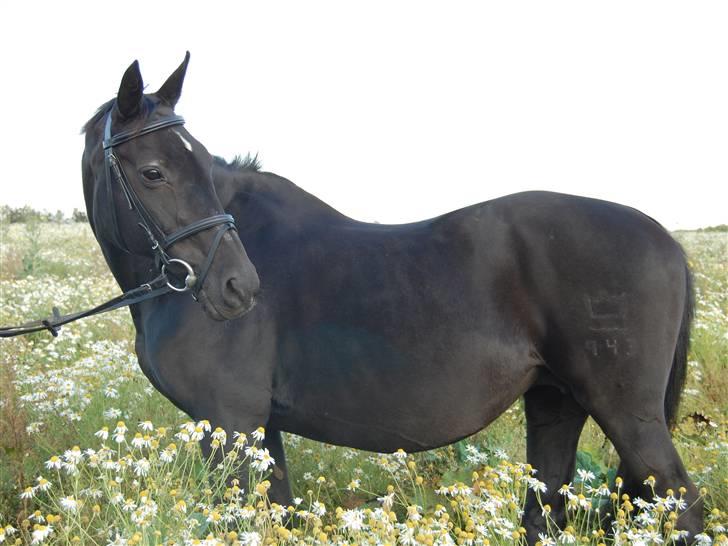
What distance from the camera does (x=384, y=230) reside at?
4.01 metres

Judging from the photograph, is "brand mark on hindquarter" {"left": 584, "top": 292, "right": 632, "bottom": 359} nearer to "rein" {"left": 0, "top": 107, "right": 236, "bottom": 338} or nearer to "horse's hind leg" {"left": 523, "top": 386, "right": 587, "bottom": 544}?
"horse's hind leg" {"left": 523, "top": 386, "right": 587, "bottom": 544}

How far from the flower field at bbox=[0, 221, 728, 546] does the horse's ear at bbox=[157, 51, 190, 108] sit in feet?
5.82

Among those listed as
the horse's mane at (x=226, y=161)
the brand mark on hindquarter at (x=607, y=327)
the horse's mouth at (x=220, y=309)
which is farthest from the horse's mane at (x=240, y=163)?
the brand mark on hindquarter at (x=607, y=327)

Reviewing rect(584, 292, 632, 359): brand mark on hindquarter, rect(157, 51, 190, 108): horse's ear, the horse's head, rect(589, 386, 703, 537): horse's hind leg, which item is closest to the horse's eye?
the horse's head

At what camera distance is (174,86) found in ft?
12.9

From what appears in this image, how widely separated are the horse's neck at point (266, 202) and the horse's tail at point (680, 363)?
2006 millimetres

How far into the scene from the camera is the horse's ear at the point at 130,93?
3496 millimetres

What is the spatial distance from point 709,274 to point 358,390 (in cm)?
1298

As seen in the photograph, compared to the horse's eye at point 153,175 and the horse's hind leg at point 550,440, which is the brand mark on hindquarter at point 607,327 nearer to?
the horse's hind leg at point 550,440

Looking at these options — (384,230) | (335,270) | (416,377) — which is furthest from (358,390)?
(384,230)

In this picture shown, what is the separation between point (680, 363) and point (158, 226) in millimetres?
2983

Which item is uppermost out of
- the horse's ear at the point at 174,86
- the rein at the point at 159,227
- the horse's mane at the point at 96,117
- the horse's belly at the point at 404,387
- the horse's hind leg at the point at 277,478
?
the horse's ear at the point at 174,86

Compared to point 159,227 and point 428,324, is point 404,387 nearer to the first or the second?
point 428,324

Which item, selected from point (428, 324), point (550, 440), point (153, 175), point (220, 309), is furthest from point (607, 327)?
point (153, 175)
